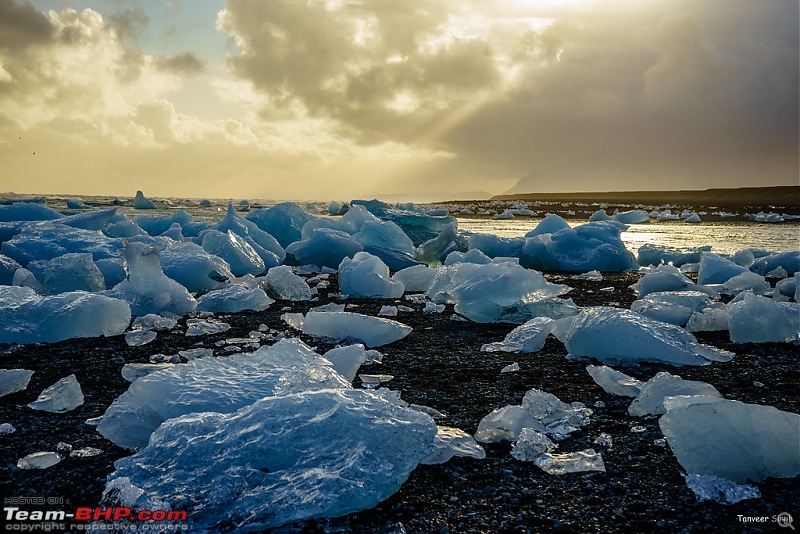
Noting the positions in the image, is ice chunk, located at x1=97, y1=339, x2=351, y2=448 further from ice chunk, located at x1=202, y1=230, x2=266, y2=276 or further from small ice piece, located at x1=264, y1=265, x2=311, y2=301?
ice chunk, located at x1=202, y1=230, x2=266, y2=276

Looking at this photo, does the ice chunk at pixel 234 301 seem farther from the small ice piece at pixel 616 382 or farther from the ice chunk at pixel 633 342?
the small ice piece at pixel 616 382

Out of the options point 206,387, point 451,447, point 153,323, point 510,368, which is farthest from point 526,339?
point 153,323

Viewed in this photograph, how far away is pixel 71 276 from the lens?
12.8ft

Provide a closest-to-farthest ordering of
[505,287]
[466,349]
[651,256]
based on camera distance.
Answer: [466,349] < [505,287] < [651,256]

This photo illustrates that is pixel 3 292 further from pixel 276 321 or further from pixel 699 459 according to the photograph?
pixel 699 459

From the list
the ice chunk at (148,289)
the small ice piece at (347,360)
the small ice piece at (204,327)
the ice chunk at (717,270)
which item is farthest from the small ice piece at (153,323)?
the ice chunk at (717,270)

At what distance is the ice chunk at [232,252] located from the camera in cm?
541

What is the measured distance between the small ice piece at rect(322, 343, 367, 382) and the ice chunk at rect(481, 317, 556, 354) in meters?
0.77

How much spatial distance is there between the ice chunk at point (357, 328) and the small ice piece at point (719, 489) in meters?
1.66

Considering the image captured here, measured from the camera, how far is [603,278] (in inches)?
206

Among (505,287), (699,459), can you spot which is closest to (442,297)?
(505,287)

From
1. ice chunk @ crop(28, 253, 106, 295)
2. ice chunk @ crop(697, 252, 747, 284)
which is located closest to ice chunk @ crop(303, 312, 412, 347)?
ice chunk @ crop(28, 253, 106, 295)

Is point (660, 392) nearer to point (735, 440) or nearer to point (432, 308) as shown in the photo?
point (735, 440)

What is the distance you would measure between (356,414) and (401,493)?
0.78ft
